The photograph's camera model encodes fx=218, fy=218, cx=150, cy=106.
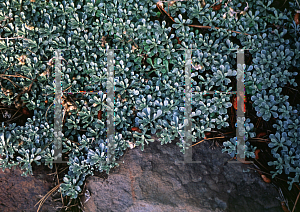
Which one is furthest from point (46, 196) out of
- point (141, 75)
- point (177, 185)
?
point (141, 75)

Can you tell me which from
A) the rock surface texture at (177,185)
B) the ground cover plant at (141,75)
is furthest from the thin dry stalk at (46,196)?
the rock surface texture at (177,185)

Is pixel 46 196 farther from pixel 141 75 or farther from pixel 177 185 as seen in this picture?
pixel 141 75

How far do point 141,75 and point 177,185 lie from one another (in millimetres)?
1200

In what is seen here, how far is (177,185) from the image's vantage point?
217 centimetres

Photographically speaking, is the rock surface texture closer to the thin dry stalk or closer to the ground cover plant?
the ground cover plant

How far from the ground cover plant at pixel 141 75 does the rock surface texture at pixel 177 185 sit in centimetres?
14

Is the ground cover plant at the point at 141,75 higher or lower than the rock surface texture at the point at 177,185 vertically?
higher

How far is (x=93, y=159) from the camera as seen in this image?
219cm

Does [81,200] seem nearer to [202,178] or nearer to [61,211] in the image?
[61,211]

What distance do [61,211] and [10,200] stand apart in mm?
561

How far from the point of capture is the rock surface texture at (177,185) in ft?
6.97

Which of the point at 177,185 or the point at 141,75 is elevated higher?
the point at 141,75

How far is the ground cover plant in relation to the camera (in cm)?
222

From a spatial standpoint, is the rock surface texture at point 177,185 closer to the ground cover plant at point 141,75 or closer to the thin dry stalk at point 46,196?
the ground cover plant at point 141,75
